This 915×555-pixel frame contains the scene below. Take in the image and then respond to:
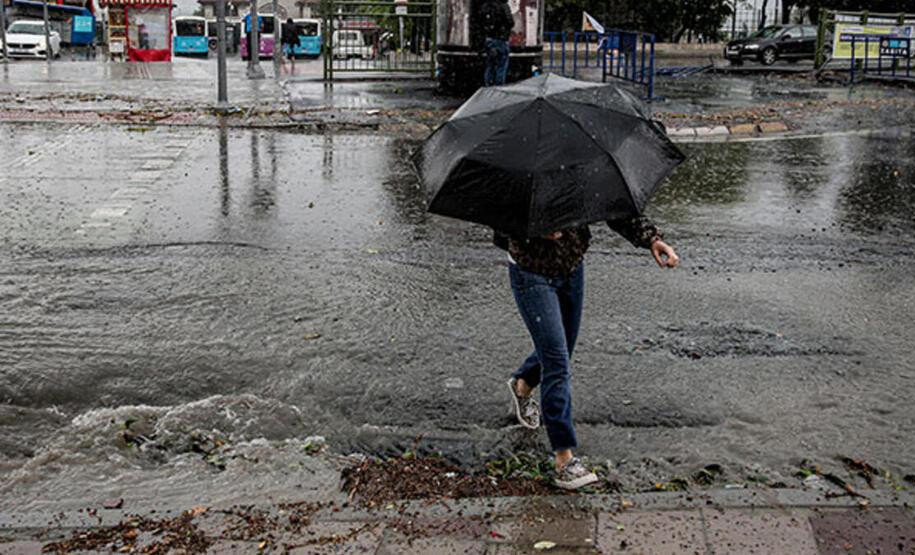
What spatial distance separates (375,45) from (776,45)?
16.2 metres

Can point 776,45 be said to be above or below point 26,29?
below

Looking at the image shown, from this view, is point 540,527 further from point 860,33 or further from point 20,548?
point 860,33

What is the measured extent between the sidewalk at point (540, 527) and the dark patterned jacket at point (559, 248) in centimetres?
99

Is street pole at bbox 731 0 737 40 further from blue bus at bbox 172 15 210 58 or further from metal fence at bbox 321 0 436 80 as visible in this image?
blue bus at bbox 172 15 210 58

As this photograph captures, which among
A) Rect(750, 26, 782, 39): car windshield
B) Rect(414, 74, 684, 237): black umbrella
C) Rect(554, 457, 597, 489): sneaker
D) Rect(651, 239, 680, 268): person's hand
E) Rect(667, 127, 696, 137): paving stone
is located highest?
Rect(750, 26, 782, 39): car windshield

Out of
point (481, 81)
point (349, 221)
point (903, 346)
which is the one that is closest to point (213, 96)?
point (481, 81)

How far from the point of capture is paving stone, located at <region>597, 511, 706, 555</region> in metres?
3.97

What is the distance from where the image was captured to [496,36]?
668 inches

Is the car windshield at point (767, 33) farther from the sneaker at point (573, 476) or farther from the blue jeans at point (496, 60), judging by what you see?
the sneaker at point (573, 476)

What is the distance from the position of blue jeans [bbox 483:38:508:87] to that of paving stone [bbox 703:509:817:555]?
13.6 m

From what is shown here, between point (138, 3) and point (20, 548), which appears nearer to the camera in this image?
point (20, 548)

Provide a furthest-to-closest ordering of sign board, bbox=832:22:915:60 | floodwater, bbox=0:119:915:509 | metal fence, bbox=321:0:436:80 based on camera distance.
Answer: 1. sign board, bbox=832:22:915:60
2. metal fence, bbox=321:0:436:80
3. floodwater, bbox=0:119:915:509

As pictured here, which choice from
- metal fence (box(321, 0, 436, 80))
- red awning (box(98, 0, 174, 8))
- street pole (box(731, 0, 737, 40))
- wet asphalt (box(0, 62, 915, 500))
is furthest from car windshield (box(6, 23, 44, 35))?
wet asphalt (box(0, 62, 915, 500))

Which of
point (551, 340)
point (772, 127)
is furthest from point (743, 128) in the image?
point (551, 340)
